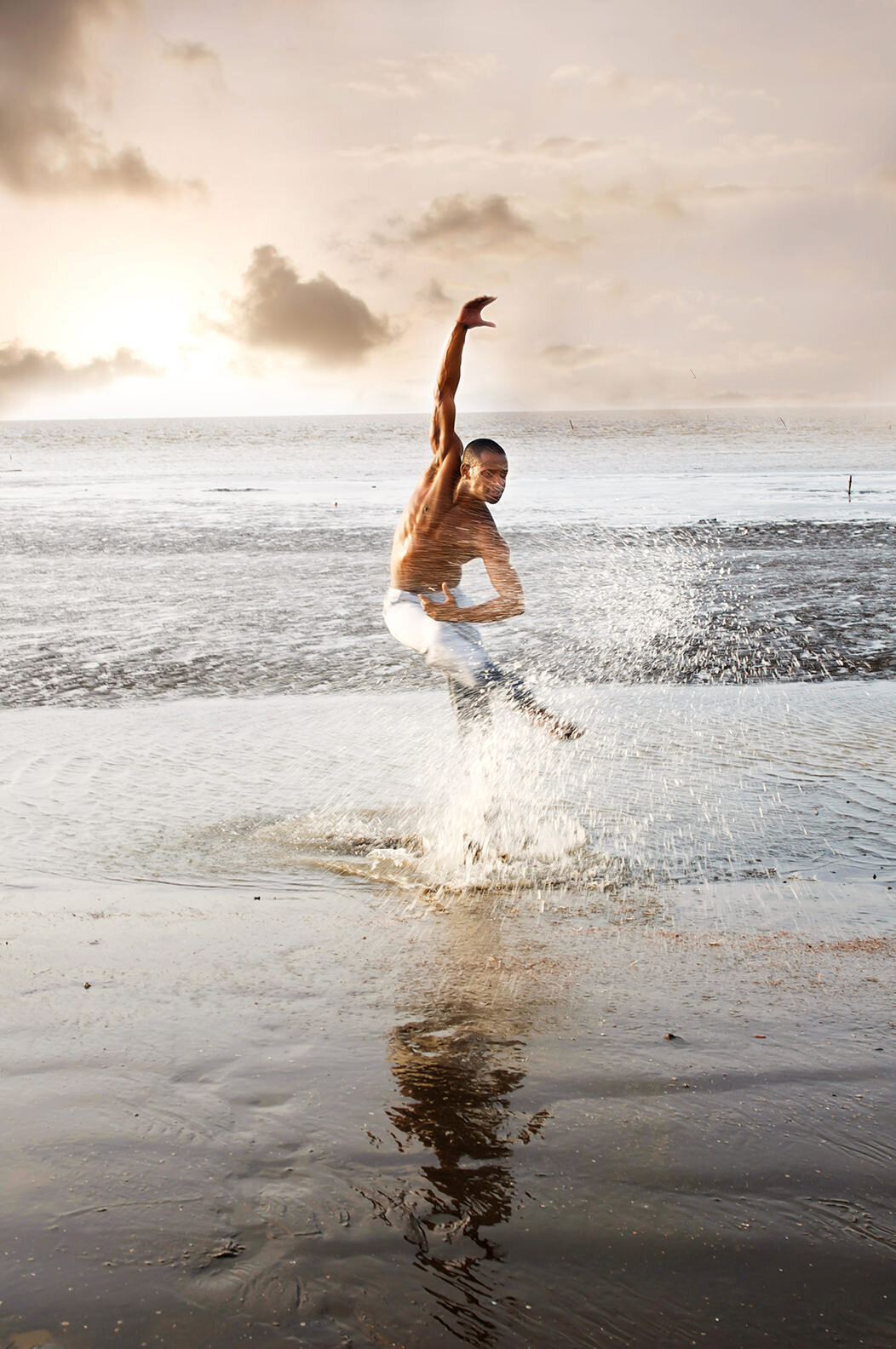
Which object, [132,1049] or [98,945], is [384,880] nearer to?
[98,945]

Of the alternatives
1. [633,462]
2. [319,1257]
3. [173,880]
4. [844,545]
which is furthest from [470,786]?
[633,462]

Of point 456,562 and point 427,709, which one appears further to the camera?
point 427,709

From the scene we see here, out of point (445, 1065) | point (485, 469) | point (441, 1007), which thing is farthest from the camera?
point (485, 469)

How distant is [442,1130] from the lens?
276 cm

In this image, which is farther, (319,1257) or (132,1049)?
(132,1049)

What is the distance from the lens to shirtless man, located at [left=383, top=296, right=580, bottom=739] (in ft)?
16.8

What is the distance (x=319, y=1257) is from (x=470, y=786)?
3198 millimetres

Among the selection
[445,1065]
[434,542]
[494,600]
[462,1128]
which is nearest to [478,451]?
[434,542]

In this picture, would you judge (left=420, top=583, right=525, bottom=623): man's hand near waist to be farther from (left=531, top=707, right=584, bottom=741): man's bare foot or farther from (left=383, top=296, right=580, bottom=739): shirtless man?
(left=531, top=707, right=584, bottom=741): man's bare foot

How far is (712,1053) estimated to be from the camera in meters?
3.18

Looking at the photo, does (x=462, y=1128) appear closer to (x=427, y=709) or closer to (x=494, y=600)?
(x=494, y=600)

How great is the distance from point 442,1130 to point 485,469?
2979 millimetres

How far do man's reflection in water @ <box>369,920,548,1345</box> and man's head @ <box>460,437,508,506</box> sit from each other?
2128 millimetres

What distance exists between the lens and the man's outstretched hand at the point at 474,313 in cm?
545
